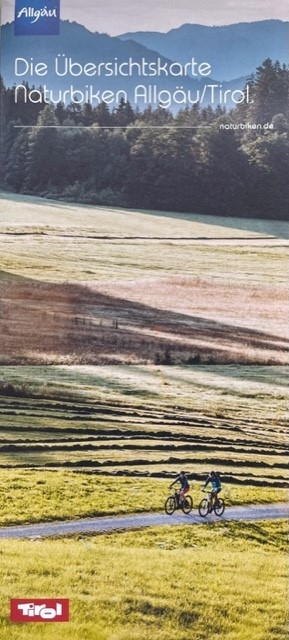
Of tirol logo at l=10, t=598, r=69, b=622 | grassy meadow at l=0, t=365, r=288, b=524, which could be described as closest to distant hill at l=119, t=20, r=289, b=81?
grassy meadow at l=0, t=365, r=288, b=524

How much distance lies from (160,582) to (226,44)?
3098 mm

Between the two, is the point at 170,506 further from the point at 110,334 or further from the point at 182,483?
the point at 110,334

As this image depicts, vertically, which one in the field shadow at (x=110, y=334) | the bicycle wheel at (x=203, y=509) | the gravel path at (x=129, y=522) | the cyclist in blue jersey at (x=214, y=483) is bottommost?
the gravel path at (x=129, y=522)

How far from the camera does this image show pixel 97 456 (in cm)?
636

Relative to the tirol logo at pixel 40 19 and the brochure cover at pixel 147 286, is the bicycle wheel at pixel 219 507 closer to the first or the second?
the brochure cover at pixel 147 286

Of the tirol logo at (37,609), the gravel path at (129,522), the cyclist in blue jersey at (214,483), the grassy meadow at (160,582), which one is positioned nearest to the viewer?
the grassy meadow at (160,582)

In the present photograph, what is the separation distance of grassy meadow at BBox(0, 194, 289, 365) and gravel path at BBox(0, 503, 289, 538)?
33.9 inches

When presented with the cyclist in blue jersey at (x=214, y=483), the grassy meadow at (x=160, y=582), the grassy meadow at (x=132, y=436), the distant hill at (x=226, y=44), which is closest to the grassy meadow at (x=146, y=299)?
the grassy meadow at (x=132, y=436)

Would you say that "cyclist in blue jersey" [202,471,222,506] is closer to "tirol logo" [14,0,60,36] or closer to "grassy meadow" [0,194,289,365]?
"grassy meadow" [0,194,289,365]

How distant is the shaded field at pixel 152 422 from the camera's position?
6359mm

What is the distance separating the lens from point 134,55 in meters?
6.54

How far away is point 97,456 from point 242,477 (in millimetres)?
830

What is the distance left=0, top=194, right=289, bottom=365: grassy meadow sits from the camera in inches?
257

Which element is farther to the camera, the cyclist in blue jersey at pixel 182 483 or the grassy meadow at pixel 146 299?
the grassy meadow at pixel 146 299
